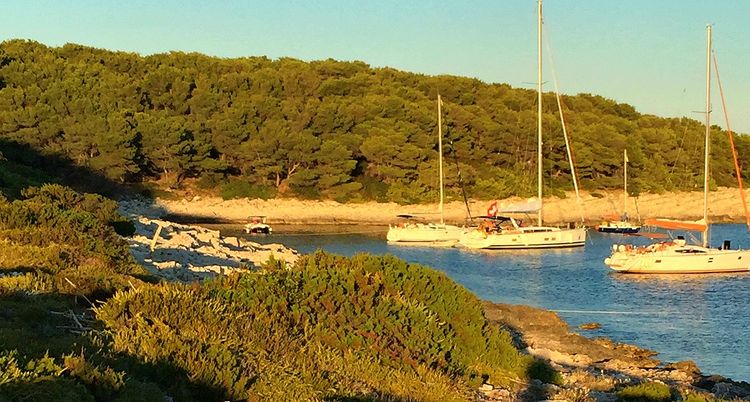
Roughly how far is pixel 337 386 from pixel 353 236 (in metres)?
46.0

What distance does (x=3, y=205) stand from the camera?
16.3 m

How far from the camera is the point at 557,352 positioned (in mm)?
16688

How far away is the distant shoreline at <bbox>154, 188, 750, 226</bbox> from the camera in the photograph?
61.7m

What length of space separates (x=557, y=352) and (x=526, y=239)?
2887cm

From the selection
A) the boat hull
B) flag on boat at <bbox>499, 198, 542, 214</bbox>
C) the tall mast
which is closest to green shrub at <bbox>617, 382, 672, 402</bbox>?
flag on boat at <bbox>499, 198, 542, 214</bbox>

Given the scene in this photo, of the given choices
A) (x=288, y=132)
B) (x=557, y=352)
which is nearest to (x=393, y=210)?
(x=288, y=132)

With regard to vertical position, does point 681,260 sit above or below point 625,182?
below

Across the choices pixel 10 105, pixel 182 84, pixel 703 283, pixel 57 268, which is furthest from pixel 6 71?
pixel 57 268

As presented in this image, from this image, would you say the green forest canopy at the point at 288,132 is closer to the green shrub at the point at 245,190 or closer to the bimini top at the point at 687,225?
the green shrub at the point at 245,190

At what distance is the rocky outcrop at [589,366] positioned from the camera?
37.4ft

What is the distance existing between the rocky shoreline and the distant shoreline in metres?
33.5

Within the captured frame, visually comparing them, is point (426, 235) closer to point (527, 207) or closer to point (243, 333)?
point (527, 207)

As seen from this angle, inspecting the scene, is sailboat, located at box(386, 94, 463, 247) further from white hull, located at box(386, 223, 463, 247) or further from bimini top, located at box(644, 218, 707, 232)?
bimini top, located at box(644, 218, 707, 232)

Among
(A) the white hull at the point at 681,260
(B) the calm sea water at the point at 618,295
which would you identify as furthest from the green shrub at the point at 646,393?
(A) the white hull at the point at 681,260
